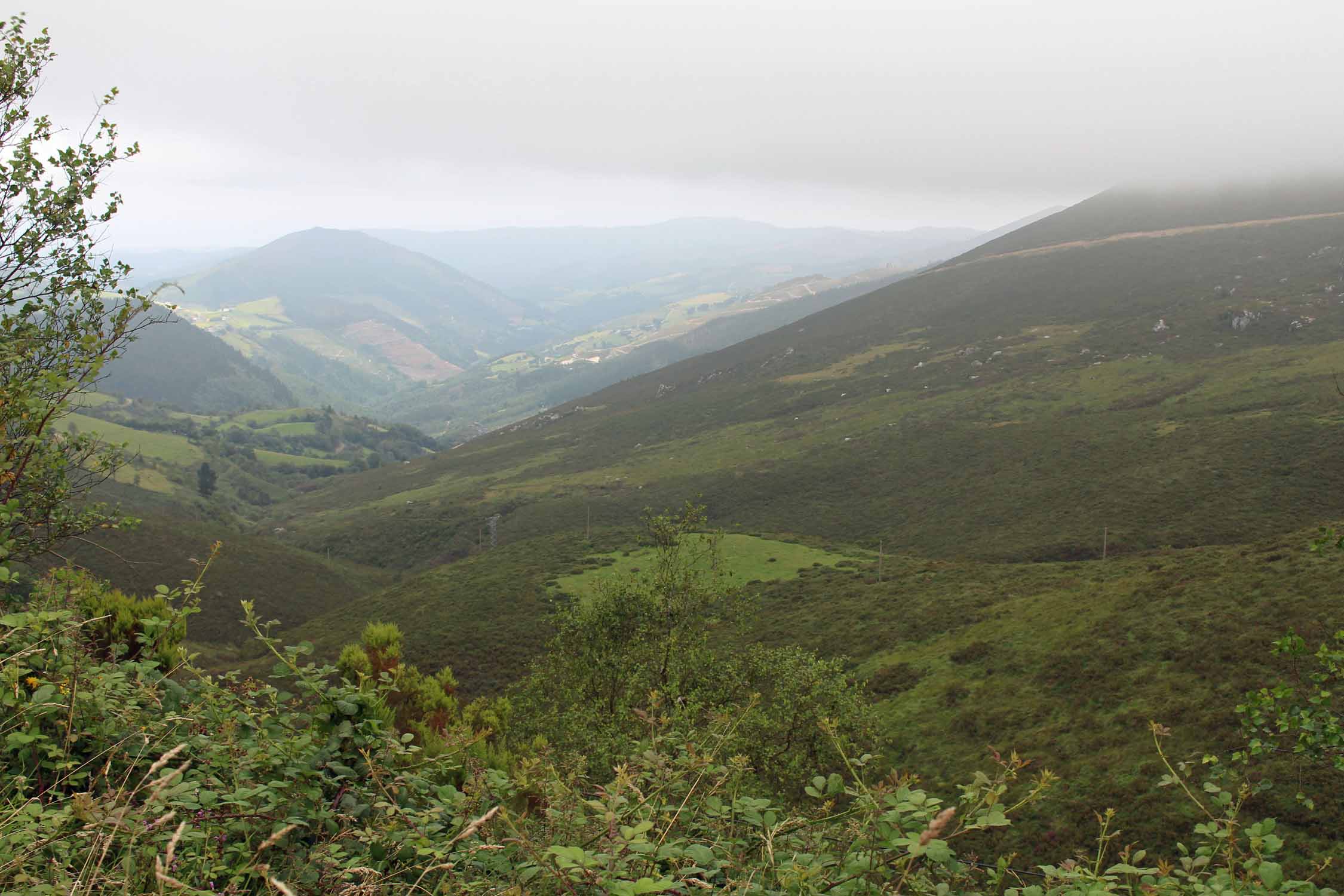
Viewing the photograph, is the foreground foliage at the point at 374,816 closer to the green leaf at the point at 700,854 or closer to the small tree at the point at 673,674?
the green leaf at the point at 700,854

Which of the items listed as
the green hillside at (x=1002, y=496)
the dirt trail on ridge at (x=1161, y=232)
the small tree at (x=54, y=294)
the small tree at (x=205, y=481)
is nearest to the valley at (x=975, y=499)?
the green hillside at (x=1002, y=496)

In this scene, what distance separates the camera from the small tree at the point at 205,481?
161m

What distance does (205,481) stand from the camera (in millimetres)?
163250

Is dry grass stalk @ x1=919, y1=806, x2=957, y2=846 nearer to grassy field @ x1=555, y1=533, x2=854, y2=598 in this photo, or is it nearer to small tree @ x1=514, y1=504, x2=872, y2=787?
small tree @ x1=514, y1=504, x2=872, y2=787

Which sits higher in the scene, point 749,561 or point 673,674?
point 673,674

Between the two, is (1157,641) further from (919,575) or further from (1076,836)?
(919,575)

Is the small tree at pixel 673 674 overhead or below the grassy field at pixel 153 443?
below

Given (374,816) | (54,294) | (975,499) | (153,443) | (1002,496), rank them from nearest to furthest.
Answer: (374,816), (54,294), (1002,496), (975,499), (153,443)

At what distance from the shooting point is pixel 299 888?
3348 millimetres

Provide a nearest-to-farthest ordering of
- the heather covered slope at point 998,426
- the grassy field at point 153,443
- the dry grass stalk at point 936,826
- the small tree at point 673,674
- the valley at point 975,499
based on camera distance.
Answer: the dry grass stalk at point 936,826 < the small tree at point 673,674 < the valley at point 975,499 < the heather covered slope at point 998,426 < the grassy field at point 153,443

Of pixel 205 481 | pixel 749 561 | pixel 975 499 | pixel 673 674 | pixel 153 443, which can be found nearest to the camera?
pixel 673 674

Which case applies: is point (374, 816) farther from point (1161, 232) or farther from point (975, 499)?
point (1161, 232)

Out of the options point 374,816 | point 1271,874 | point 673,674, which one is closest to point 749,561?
point 673,674

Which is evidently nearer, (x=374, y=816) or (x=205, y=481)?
(x=374, y=816)
